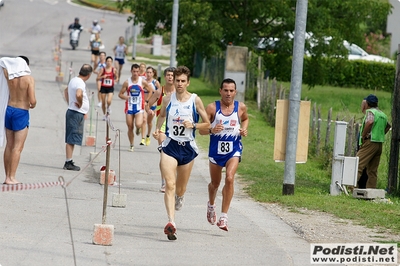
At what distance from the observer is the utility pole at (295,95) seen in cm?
1430

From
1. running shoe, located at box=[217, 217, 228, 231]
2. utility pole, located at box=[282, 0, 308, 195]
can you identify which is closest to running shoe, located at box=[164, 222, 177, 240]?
running shoe, located at box=[217, 217, 228, 231]

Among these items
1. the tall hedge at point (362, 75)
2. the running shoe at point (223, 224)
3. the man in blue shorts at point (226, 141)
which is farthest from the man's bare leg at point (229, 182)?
the tall hedge at point (362, 75)

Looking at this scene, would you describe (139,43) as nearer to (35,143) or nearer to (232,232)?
(35,143)

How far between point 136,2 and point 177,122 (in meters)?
24.0

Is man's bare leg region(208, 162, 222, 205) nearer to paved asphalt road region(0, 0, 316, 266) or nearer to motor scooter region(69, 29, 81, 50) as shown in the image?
paved asphalt road region(0, 0, 316, 266)

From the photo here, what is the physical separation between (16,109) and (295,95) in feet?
14.4

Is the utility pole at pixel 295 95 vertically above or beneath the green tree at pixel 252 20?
beneath

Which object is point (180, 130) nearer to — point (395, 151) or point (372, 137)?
point (372, 137)

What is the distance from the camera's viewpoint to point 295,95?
47.4ft

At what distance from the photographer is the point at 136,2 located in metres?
34.3

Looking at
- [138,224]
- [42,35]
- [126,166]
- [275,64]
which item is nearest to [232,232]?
[138,224]

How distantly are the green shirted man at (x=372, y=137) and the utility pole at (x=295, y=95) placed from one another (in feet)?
7.25

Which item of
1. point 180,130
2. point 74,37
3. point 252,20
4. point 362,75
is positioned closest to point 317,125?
point 180,130

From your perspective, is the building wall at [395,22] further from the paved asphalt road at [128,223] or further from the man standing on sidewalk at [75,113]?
the man standing on sidewalk at [75,113]
